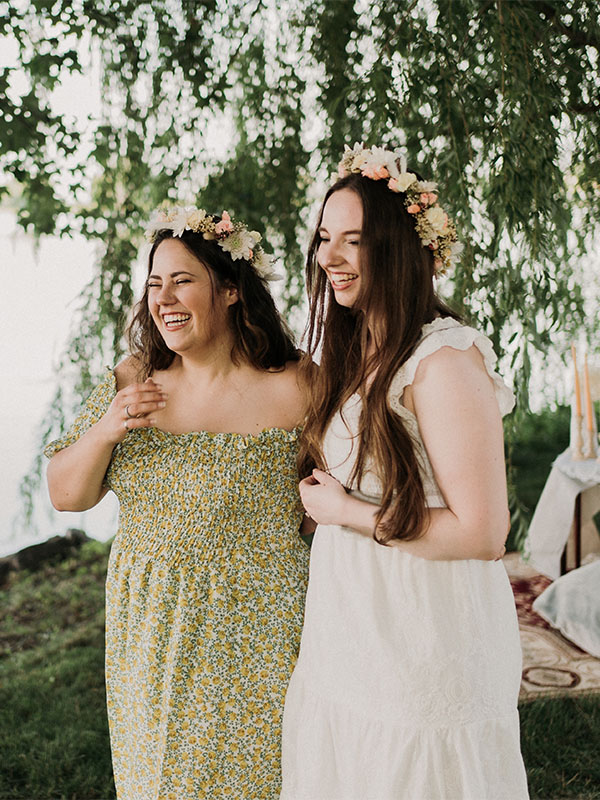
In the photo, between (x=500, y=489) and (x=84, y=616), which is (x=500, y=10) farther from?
(x=84, y=616)

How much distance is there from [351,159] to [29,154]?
168 centimetres

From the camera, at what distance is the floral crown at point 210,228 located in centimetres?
176

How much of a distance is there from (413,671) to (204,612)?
1.61ft

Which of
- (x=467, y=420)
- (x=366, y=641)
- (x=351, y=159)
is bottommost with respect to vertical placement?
(x=366, y=641)

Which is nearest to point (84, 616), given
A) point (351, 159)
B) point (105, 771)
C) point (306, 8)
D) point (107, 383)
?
point (105, 771)

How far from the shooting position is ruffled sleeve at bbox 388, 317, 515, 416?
4.24ft

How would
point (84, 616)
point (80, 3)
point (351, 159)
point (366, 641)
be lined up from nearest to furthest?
1. point (366, 641)
2. point (351, 159)
3. point (80, 3)
4. point (84, 616)

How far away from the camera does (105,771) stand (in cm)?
276

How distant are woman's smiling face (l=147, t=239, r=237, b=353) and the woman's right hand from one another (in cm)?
14

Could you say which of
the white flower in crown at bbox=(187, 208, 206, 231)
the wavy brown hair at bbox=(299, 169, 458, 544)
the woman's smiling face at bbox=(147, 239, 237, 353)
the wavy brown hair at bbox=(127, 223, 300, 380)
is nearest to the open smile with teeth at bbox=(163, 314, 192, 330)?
the woman's smiling face at bbox=(147, 239, 237, 353)

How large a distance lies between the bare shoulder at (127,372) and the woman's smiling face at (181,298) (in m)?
0.18

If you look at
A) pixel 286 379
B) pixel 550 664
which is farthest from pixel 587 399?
pixel 286 379

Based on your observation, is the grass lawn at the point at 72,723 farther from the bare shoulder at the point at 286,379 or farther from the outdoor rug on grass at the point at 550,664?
the bare shoulder at the point at 286,379

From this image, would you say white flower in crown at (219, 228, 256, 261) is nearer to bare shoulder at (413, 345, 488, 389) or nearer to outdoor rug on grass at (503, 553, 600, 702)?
bare shoulder at (413, 345, 488, 389)
